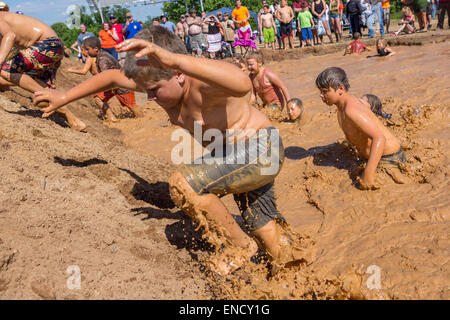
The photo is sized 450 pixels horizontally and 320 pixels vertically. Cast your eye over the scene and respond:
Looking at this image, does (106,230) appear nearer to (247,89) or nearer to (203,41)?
(247,89)

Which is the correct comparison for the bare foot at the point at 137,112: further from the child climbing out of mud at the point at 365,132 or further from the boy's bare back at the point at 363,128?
the boy's bare back at the point at 363,128

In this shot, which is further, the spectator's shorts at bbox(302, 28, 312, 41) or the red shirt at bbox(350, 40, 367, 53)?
the spectator's shorts at bbox(302, 28, 312, 41)

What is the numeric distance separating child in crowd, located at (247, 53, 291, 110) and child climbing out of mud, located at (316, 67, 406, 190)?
2445mm

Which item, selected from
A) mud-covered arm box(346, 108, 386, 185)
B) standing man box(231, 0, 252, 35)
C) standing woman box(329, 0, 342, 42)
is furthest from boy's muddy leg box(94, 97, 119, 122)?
standing woman box(329, 0, 342, 42)

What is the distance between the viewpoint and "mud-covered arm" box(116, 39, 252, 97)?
1.90 metres

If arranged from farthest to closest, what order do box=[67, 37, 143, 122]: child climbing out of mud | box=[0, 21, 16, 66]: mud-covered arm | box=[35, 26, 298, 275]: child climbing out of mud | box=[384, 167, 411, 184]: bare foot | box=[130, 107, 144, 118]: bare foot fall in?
box=[130, 107, 144, 118]: bare foot
box=[67, 37, 143, 122]: child climbing out of mud
box=[0, 21, 16, 66]: mud-covered arm
box=[384, 167, 411, 184]: bare foot
box=[35, 26, 298, 275]: child climbing out of mud

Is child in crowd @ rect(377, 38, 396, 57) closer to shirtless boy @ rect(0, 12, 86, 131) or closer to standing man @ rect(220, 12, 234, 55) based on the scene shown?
standing man @ rect(220, 12, 234, 55)

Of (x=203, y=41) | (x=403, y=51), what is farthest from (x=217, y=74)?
(x=203, y=41)

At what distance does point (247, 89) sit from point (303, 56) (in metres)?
11.5

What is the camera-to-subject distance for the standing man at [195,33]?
555 inches

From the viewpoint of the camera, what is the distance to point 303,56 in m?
13.1

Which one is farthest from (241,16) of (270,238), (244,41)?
(270,238)

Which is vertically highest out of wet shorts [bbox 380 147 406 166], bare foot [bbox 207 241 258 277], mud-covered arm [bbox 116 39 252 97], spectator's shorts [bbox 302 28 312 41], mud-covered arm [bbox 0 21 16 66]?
mud-covered arm [bbox 0 21 16 66]

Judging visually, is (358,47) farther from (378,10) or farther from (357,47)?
(378,10)
